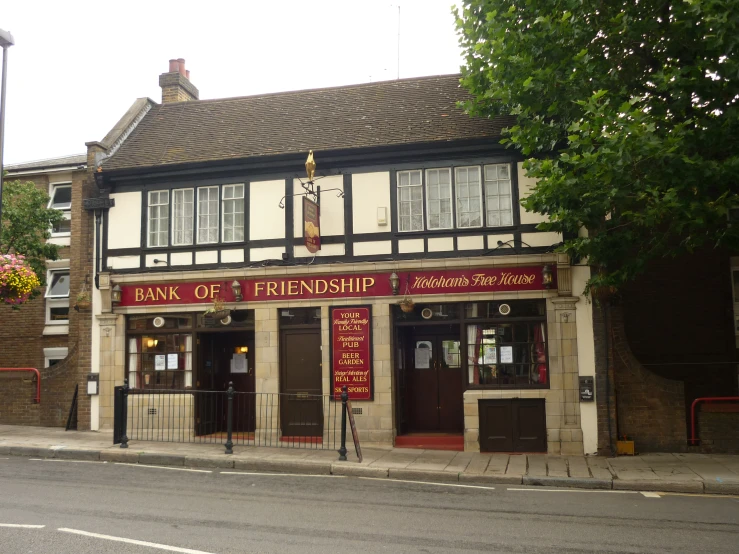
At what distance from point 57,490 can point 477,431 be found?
763 centimetres

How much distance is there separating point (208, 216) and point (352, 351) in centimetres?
454

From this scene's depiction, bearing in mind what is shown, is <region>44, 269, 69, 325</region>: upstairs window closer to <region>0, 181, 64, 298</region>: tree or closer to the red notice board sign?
<region>0, 181, 64, 298</region>: tree

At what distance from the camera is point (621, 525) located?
8.02 m

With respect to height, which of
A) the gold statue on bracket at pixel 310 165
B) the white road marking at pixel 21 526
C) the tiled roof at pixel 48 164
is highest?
the tiled roof at pixel 48 164

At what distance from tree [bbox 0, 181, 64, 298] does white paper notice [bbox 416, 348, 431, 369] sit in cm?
956

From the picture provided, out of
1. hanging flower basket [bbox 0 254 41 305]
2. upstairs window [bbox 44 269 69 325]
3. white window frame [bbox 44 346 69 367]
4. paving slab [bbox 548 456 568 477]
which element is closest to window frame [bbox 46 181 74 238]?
upstairs window [bbox 44 269 69 325]

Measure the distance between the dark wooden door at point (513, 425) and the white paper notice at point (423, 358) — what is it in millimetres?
1944

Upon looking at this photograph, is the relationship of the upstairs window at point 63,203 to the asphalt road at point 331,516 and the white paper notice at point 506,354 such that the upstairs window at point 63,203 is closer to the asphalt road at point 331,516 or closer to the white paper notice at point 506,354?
the asphalt road at point 331,516

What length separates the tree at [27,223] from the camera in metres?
17.5

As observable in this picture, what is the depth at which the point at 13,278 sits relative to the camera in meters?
14.3

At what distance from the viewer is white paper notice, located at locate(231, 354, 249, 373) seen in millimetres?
16156

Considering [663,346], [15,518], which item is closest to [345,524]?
[15,518]

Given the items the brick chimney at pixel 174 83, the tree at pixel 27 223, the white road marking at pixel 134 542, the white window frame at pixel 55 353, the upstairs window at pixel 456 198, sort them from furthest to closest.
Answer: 1. the white window frame at pixel 55 353
2. the brick chimney at pixel 174 83
3. the tree at pixel 27 223
4. the upstairs window at pixel 456 198
5. the white road marking at pixel 134 542

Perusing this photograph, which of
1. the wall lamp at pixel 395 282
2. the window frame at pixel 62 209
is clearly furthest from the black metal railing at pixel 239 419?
the window frame at pixel 62 209
